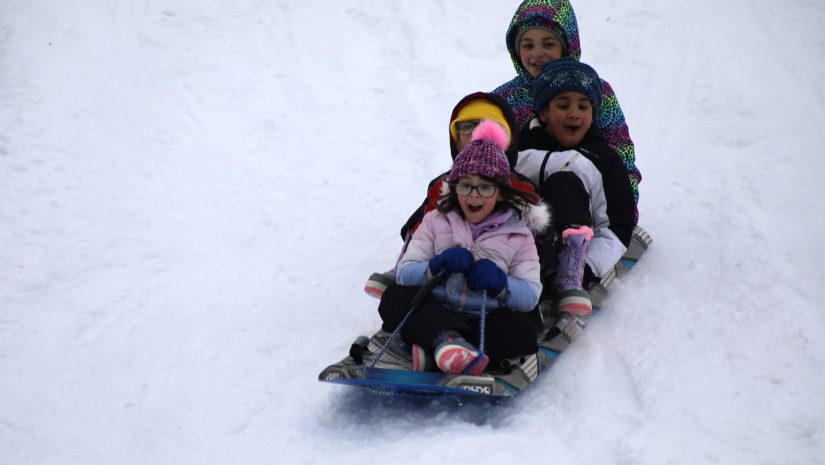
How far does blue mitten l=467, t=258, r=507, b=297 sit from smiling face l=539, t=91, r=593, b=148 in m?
1.18

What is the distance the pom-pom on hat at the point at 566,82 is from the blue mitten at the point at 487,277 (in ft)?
4.02

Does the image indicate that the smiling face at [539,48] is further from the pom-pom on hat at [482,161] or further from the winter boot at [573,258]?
the winter boot at [573,258]

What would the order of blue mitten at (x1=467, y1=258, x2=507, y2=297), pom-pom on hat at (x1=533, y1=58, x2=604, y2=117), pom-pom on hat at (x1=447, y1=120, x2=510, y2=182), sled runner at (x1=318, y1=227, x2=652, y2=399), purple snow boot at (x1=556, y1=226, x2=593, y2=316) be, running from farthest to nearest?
pom-pom on hat at (x1=533, y1=58, x2=604, y2=117), purple snow boot at (x1=556, y1=226, x2=593, y2=316), pom-pom on hat at (x1=447, y1=120, x2=510, y2=182), blue mitten at (x1=467, y1=258, x2=507, y2=297), sled runner at (x1=318, y1=227, x2=652, y2=399)

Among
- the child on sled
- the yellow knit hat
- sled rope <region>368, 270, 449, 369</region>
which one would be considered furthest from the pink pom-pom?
sled rope <region>368, 270, 449, 369</region>

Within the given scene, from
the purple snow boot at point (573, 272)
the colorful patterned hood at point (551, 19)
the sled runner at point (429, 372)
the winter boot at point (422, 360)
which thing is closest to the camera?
the sled runner at point (429, 372)

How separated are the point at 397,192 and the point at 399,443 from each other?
3.02 m

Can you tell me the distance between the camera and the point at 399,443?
9.80 feet

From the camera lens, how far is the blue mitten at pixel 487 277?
10.5 feet

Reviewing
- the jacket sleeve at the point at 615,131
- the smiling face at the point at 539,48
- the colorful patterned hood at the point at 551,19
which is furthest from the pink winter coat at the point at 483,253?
the colorful patterned hood at the point at 551,19

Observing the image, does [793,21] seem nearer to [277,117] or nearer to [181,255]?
[277,117]

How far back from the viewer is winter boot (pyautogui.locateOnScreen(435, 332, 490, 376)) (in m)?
3.13

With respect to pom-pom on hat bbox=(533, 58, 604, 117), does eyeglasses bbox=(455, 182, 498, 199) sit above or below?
below

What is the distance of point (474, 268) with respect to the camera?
3.25 metres

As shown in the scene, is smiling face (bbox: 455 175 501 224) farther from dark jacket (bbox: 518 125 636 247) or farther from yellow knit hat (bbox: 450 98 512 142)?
dark jacket (bbox: 518 125 636 247)
